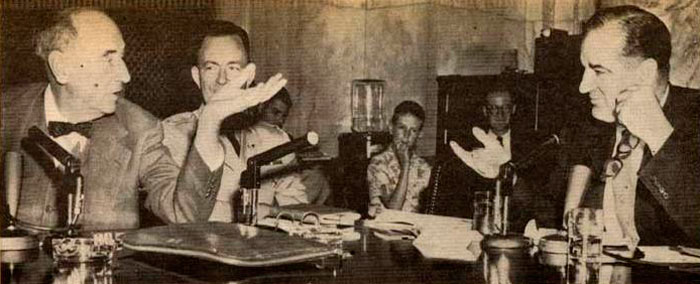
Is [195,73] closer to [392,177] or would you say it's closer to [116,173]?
[116,173]

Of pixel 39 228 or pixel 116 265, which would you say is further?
pixel 39 228

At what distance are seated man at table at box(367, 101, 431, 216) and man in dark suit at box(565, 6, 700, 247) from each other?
50 centimetres

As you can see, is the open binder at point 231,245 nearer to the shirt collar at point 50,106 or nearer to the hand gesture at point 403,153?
the shirt collar at point 50,106

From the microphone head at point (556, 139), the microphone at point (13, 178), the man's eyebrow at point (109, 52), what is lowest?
the microphone at point (13, 178)

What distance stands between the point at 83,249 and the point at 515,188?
4.70ft

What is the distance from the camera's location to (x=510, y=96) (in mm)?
2654

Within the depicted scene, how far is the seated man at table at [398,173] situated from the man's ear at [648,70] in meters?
0.74

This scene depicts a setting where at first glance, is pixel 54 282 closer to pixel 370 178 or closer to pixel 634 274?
pixel 634 274

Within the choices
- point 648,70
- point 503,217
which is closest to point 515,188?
point 648,70

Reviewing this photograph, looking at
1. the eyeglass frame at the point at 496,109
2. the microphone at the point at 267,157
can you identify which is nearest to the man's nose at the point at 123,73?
the microphone at the point at 267,157

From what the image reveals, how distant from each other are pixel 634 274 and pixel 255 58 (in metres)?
1.34

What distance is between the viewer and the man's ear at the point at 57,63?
2211 mm

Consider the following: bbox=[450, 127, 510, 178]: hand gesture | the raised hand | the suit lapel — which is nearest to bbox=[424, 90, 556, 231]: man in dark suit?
bbox=[450, 127, 510, 178]: hand gesture

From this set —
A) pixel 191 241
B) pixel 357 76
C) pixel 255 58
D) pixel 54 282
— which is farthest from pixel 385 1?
pixel 54 282
